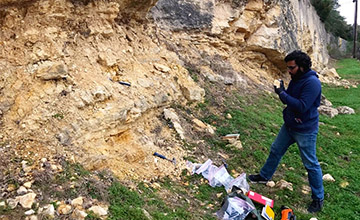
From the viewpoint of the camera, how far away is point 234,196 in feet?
11.1

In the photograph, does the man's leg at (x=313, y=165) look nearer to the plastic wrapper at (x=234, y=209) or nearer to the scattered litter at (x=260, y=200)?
the scattered litter at (x=260, y=200)

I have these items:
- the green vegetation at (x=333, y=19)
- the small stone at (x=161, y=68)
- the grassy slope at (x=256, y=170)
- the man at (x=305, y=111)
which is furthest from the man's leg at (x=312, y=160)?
the green vegetation at (x=333, y=19)

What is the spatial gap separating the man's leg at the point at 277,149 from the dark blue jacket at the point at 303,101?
9.3 inches

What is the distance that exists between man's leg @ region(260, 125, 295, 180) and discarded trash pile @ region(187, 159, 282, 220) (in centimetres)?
40

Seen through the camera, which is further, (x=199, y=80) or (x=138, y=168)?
(x=199, y=80)

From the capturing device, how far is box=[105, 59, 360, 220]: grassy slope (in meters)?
2.98

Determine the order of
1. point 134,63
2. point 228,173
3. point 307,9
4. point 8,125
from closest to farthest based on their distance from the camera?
point 8,125 < point 228,173 < point 134,63 < point 307,9

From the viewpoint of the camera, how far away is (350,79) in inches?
605

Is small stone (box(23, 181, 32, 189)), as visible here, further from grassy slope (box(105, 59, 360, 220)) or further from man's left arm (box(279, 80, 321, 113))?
man's left arm (box(279, 80, 321, 113))

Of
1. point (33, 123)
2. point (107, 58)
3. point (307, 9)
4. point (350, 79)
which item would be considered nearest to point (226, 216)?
point (33, 123)

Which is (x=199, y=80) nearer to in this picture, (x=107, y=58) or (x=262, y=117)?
(x=262, y=117)

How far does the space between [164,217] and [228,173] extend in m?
1.66

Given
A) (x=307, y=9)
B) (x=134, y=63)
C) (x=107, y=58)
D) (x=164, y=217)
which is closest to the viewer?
(x=164, y=217)

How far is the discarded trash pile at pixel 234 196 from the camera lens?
10.3 ft
